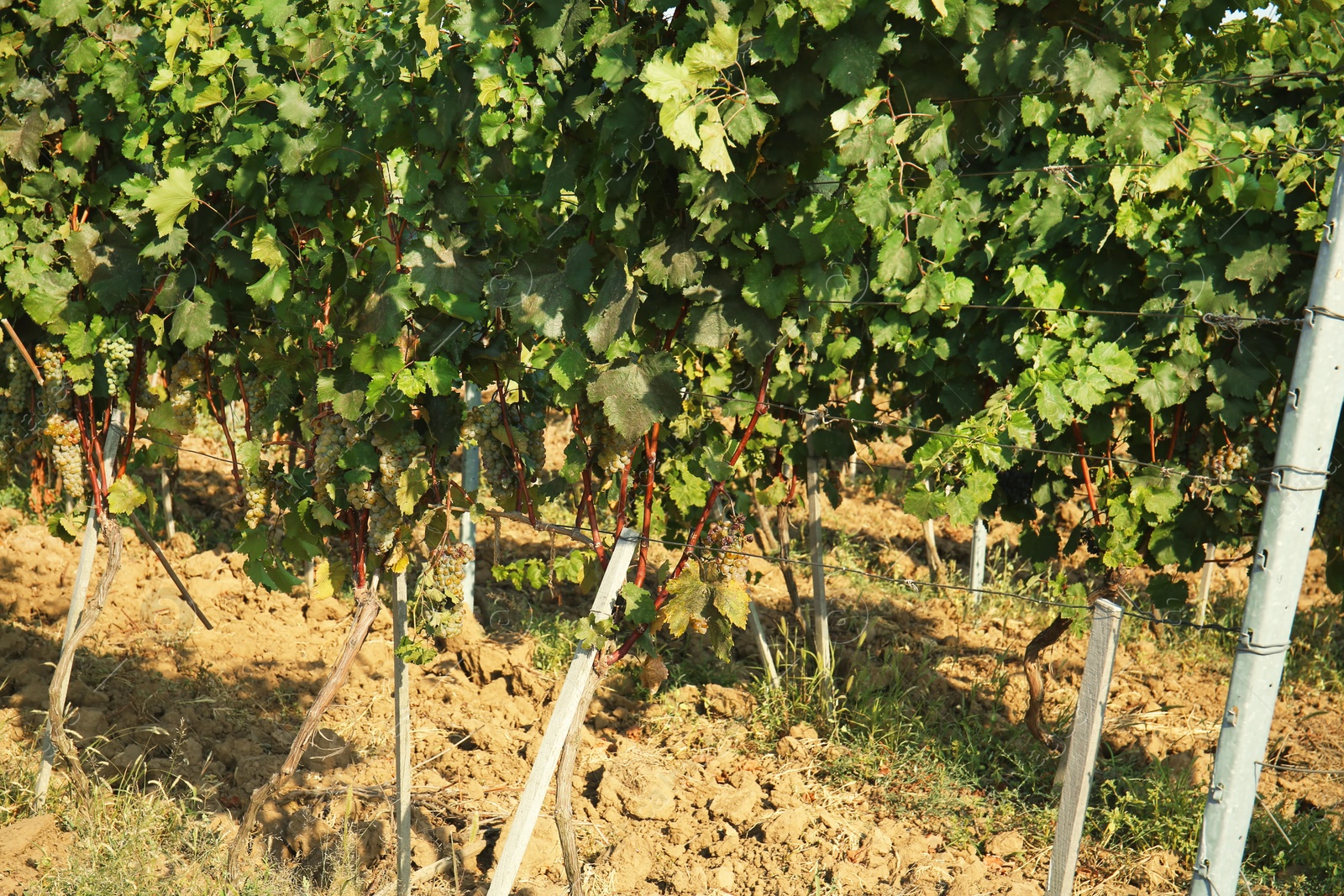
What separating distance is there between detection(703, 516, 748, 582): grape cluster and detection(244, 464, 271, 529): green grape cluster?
1469mm

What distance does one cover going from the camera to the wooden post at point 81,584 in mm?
3732

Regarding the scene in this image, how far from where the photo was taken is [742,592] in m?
2.61

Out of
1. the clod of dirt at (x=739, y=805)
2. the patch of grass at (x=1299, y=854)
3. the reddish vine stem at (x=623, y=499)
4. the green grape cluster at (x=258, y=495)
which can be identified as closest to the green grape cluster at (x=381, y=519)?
the green grape cluster at (x=258, y=495)

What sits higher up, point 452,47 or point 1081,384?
point 452,47

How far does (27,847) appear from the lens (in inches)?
136

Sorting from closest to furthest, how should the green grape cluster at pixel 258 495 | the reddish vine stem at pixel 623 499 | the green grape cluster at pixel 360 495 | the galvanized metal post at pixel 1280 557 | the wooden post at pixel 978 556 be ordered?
the galvanized metal post at pixel 1280 557 < the reddish vine stem at pixel 623 499 < the green grape cluster at pixel 360 495 < the green grape cluster at pixel 258 495 < the wooden post at pixel 978 556

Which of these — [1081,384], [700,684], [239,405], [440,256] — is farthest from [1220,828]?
[239,405]

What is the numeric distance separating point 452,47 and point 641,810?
2794 mm

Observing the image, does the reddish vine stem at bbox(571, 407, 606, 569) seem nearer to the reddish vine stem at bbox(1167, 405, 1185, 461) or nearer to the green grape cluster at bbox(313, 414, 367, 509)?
the green grape cluster at bbox(313, 414, 367, 509)

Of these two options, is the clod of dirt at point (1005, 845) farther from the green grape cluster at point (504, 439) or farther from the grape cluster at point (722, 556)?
the green grape cluster at point (504, 439)

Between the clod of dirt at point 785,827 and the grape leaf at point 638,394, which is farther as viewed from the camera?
the clod of dirt at point 785,827

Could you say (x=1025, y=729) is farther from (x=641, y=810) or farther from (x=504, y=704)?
(x=504, y=704)

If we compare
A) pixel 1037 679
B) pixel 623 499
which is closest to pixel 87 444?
pixel 623 499

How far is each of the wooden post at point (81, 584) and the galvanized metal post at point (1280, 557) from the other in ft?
11.6
